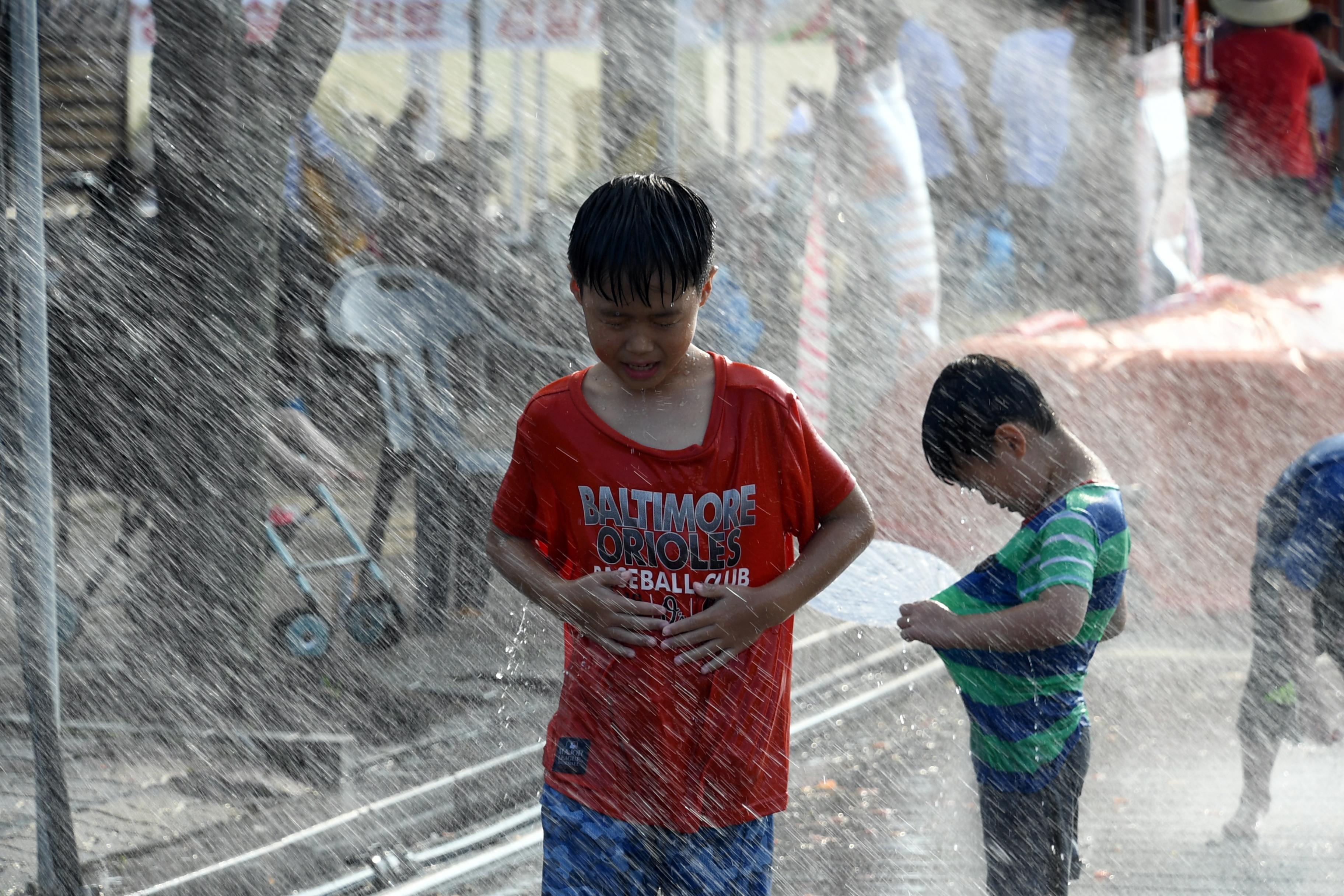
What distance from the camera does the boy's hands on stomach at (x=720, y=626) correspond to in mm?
2344

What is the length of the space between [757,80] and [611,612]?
9.38m

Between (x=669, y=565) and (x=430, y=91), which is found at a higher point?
(x=669, y=565)

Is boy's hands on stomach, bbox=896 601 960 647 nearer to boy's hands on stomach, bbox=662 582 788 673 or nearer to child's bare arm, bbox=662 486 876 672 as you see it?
child's bare arm, bbox=662 486 876 672

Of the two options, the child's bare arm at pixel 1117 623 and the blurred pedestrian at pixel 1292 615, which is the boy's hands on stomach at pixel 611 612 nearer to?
the child's bare arm at pixel 1117 623

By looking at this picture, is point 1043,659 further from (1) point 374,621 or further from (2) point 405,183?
(2) point 405,183

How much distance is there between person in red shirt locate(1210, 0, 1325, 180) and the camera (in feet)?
35.4

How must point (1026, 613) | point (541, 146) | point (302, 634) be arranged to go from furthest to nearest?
point (541, 146) → point (302, 634) → point (1026, 613)

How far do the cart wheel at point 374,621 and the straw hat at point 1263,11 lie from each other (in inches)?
330

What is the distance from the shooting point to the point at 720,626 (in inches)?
92.4

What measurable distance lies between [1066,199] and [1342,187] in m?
2.63

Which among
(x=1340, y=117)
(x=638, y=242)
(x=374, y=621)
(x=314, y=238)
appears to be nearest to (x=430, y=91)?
(x=314, y=238)

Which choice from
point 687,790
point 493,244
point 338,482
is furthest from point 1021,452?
point 493,244

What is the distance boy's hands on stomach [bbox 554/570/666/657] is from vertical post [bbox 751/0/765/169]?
9.04m

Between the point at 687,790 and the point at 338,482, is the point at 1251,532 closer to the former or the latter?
the point at 338,482
